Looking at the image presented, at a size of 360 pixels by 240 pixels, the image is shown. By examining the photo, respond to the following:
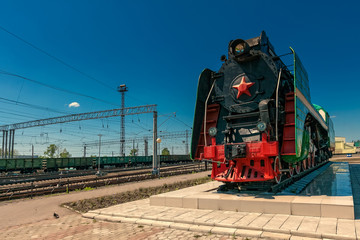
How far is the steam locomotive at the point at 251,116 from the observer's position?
7754 millimetres

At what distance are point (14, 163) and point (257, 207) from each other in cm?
3264

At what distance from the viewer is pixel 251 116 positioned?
8617 millimetres

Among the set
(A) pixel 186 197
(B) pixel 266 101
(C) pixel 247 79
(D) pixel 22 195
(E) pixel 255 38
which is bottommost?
(D) pixel 22 195

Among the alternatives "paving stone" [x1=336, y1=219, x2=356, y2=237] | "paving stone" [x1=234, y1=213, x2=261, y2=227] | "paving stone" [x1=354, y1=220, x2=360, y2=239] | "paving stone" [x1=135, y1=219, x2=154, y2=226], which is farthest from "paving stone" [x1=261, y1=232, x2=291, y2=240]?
"paving stone" [x1=135, y1=219, x2=154, y2=226]

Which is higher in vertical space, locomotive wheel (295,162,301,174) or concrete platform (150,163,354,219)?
locomotive wheel (295,162,301,174)

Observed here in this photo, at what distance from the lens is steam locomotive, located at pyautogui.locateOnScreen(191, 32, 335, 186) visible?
775 cm

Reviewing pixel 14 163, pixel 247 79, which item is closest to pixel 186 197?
pixel 247 79

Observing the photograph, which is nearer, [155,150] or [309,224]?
[309,224]

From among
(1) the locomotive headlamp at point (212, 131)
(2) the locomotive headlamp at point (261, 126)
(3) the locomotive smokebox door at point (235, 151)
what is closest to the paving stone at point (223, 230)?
(3) the locomotive smokebox door at point (235, 151)

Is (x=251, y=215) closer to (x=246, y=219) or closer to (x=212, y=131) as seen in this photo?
(x=246, y=219)

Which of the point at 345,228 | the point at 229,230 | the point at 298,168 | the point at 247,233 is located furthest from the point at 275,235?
the point at 298,168

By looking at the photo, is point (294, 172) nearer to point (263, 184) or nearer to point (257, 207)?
point (263, 184)

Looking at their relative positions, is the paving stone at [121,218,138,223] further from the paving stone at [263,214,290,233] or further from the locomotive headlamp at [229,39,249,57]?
the locomotive headlamp at [229,39,249,57]

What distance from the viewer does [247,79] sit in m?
8.94
